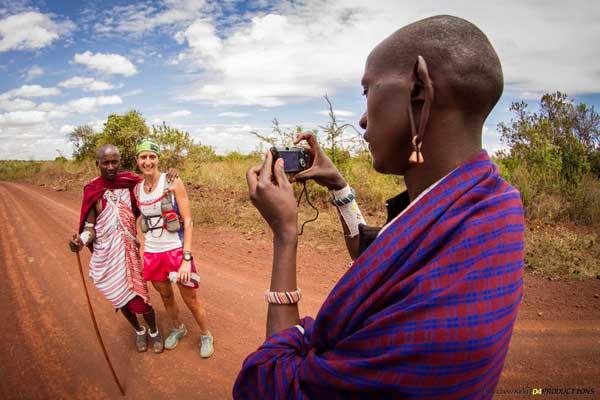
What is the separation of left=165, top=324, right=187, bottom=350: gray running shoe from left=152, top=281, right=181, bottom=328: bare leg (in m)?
0.04

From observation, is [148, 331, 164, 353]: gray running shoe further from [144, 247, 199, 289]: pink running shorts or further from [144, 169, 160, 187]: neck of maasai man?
[144, 169, 160, 187]: neck of maasai man

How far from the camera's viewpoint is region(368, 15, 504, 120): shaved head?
0.96 metres

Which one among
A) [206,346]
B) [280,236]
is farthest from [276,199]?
[206,346]

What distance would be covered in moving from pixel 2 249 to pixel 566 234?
972 cm

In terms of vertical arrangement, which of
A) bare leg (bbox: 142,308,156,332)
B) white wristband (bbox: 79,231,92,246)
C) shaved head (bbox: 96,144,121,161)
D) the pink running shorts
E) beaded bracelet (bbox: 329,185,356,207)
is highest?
shaved head (bbox: 96,144,121,161)

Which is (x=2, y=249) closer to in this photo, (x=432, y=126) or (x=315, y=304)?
(x=315, y=304)

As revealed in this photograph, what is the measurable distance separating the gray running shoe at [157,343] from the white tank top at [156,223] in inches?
33.6

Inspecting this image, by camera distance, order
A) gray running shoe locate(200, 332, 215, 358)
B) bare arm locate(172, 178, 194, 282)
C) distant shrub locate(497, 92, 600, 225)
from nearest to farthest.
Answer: bare arm locate(172, 178, 194, 282), gray running shoe locate(200, 332, 215, 358), distant shrub locate(497, 92, 600, 225)

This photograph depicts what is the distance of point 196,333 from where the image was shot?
12.4 ft

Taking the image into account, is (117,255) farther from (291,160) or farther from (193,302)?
(291,160)

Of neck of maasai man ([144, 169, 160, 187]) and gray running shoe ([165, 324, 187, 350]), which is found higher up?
neck of maasai man ([144, 169, 160, 187])

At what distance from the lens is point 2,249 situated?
672 centimetres

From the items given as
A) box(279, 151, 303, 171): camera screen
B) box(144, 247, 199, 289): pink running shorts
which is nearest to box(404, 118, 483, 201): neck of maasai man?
box(279, 151, 303, 171): camera screen

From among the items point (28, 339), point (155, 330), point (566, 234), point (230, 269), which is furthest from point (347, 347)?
point (566, 234)
